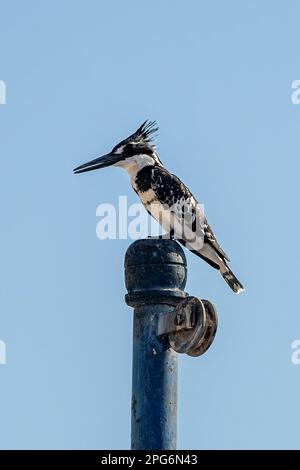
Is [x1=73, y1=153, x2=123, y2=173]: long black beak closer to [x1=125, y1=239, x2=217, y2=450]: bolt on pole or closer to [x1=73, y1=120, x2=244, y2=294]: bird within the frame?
[x1=73, y1=120, x2=244, y2=294]: bird

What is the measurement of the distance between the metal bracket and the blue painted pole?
9cm

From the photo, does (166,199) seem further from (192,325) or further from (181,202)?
(192,325)

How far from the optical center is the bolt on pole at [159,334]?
4812 millimetres

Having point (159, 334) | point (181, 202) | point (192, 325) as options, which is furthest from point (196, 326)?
point (181, 202)

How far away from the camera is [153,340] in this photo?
4977mm

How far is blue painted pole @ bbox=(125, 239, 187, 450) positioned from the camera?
479 cm

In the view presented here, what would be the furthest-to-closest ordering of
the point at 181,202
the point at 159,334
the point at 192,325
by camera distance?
the point at 181,202, the point at 159,334, the point at 192,325

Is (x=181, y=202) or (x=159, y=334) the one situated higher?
(x=181, y=202)

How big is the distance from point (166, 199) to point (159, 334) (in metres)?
4.75

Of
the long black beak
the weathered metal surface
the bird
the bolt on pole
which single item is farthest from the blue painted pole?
the long black beak

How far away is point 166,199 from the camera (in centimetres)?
964

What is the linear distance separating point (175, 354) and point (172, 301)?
24 centimetres

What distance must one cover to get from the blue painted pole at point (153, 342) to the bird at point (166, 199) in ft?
12.7
